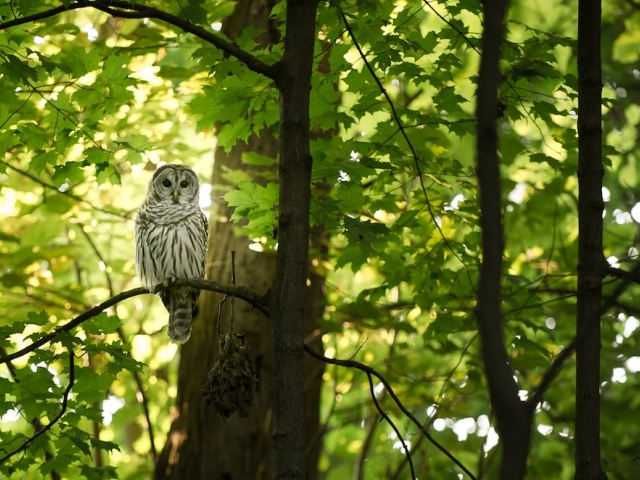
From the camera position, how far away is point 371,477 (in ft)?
23.9

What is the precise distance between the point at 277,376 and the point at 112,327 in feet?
4.46

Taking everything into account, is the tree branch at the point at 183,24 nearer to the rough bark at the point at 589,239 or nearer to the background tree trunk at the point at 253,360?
the rough bark at the point at 589,239

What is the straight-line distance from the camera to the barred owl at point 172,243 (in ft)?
16.1

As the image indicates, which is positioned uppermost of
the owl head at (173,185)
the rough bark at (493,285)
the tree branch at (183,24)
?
the owl head at (173,185)

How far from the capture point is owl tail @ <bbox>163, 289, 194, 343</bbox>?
492 cm

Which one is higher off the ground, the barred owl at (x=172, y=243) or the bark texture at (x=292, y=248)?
the barred owl at (x=172, y=243)

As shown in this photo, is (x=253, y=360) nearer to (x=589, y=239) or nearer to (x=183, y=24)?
(x=589, y=239)

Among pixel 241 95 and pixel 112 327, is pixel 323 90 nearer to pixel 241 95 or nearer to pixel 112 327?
pixel 241 95

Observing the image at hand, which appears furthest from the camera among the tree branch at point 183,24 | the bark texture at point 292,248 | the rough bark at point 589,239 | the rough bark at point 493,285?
the rough bark at point 589,239

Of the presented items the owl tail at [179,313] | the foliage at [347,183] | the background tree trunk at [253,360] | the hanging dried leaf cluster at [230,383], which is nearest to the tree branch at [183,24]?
the foliage at [347,183]

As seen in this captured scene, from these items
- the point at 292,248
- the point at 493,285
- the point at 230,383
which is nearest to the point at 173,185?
the point at 230,383

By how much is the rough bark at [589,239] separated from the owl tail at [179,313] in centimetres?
287

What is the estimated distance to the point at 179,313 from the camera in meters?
4.93

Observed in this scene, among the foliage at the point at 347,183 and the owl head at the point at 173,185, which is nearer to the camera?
the foliage at the point at 347,183
